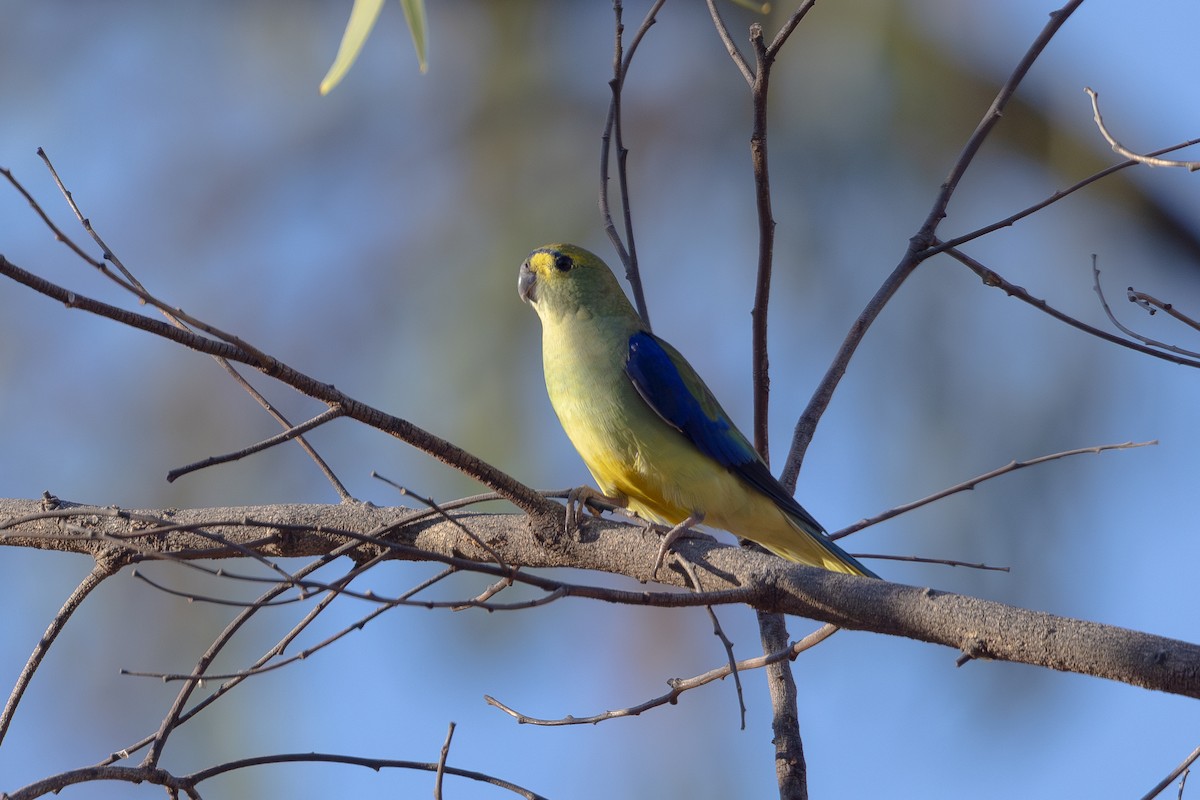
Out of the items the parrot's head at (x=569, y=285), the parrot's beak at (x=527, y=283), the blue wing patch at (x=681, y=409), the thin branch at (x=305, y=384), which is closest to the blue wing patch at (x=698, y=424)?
the blue wing patch at (x=681, y=409)

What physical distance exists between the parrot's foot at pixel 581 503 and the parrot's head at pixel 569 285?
867 mm

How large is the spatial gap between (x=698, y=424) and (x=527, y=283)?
1.11 metres

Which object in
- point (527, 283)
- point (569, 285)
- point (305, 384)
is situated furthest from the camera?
point (527, 283)

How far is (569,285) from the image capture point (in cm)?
449

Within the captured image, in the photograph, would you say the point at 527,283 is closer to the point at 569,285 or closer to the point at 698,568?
the point at 569,285

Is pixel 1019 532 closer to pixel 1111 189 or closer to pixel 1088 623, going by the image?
pixel 1111 189

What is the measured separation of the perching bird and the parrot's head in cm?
10

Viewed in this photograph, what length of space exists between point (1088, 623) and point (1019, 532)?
412 cm

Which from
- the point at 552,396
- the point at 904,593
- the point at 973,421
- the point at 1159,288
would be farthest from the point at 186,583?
the point at 1159,288

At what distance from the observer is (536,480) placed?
662 cm

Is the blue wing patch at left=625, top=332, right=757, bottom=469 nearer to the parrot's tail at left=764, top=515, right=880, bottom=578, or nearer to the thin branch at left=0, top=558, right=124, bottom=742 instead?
the parrot's tail at left=764, top=515, right=880, bottom=578

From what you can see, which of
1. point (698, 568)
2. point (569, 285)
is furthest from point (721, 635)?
point (569, 285)

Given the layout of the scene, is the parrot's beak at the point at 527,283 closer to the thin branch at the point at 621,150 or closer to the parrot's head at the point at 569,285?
the parrot's head at the point at 569,285

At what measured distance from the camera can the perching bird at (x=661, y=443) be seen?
3832mm
